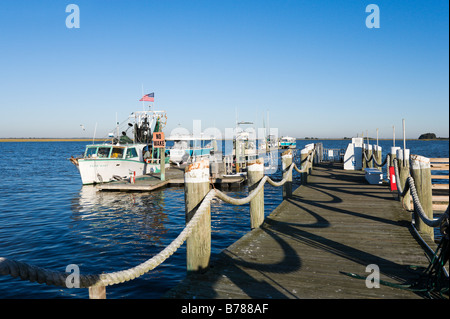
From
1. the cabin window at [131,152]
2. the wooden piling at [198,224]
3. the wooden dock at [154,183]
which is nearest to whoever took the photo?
the wooden piling at [198,224]

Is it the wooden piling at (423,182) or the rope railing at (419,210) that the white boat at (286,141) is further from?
the wooden piling at (423,182)

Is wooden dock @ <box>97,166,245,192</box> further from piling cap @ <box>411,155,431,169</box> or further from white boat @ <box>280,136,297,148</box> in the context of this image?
white boat @ <box>280,136,297,148</box>

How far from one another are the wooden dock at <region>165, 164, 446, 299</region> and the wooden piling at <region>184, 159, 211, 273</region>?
179 mm

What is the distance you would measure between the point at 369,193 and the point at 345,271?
22.7ft

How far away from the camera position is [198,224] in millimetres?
4238

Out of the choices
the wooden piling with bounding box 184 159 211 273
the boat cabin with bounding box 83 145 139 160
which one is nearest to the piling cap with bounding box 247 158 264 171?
the wooden piling with bounding box 184 159 211 273

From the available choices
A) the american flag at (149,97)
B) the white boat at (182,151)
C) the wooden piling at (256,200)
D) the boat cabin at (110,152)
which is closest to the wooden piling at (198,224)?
the wooden piling at (256,200)

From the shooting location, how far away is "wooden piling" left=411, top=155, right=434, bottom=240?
598cm

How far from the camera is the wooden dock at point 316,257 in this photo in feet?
12.2

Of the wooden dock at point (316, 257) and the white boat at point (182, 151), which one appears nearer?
the wooden dock at point (316, 257)

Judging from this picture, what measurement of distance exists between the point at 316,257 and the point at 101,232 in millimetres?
9854

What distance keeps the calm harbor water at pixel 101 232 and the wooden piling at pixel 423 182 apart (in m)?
5.67

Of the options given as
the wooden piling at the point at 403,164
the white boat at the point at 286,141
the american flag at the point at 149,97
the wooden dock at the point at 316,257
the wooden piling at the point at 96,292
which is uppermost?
the american flag at the point at 149,97

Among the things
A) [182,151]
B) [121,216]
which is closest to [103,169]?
[121,216]
